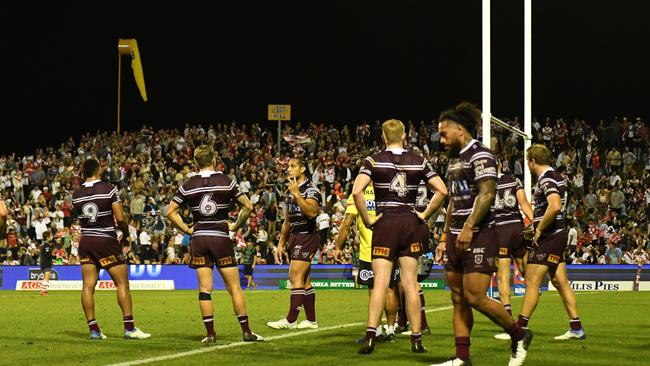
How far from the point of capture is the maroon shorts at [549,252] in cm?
1152

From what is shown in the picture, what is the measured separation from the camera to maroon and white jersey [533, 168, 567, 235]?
448 inches

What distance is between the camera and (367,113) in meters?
57.3

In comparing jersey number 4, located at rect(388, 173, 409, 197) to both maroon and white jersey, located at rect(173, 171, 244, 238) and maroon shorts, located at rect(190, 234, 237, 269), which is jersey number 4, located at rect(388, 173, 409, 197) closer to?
maroon and white jersey, located at rect(173, 171, 244, 238)

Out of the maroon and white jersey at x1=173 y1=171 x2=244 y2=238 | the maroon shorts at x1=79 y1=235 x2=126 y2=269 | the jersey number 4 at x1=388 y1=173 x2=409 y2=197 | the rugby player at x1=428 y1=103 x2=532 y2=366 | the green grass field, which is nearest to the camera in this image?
the rugby player at x1=428 y1=103 x2=532 y2=366

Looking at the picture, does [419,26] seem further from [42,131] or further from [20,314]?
[20,314]

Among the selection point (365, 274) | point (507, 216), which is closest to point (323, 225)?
point (365, 274)

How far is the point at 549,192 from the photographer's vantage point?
11.3 m

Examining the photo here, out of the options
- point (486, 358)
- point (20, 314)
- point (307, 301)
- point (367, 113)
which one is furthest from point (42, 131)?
point (486, 358)

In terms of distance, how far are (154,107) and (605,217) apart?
108ft

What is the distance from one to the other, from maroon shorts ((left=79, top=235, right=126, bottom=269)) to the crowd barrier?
1753 centimetres

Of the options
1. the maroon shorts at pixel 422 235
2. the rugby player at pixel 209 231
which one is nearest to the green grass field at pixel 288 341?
the rugby player at pixel 209 231

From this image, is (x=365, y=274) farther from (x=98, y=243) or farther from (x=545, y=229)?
(x=98, y=243)

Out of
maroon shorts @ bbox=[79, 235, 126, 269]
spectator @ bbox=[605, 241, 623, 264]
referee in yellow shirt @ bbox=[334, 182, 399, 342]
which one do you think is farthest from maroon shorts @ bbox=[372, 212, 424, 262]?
spectator @ bbox=[605, 241, 623, 264]

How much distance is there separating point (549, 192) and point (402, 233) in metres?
2.25
